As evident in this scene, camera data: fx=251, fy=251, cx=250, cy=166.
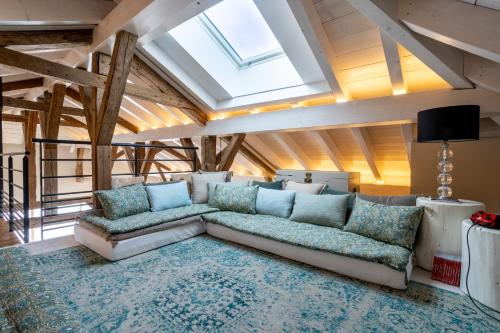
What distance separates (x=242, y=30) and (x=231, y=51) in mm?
442

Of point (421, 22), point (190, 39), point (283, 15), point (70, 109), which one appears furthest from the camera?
point (70, 109)

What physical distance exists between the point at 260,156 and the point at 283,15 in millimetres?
3614

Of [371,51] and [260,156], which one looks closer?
[371,51]

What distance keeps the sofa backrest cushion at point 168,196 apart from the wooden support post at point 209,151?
1.60m

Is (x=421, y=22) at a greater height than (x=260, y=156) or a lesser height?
greater

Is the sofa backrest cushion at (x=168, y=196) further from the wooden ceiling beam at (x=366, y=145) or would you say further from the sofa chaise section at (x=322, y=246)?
the wooden ceiling beam at (x=366, y=145)

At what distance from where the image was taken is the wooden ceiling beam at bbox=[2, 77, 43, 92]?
4.54m

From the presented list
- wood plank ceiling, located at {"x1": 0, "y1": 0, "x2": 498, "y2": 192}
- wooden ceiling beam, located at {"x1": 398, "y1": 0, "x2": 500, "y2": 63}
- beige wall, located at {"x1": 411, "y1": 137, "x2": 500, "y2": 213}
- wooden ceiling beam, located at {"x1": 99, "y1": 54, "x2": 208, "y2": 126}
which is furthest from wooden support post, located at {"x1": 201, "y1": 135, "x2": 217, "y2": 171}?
wooden ceiling beam, located at {"x1": 398, "y1": 0, "x2": 500, "y2": 63}

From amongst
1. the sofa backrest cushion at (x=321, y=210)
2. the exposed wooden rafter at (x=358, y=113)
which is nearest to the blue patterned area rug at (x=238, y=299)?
the sofa backrest cushion at (x=321, y=210)

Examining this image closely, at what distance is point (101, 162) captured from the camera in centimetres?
315

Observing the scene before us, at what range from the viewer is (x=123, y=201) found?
2797mm

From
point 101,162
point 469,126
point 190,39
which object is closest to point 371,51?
point 469,126

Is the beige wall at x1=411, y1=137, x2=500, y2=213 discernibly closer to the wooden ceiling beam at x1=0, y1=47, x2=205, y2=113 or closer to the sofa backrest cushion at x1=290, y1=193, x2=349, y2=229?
the sofa backrest cushion at x1=290, y1=193, x2=349, y2=229

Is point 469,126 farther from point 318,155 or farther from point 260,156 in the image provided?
point 260,156
